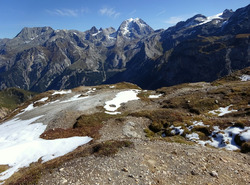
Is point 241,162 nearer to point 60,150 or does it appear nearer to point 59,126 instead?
point 60,150

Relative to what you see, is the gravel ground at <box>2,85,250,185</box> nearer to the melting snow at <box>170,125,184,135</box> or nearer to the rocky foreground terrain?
the rocky foreground terrain

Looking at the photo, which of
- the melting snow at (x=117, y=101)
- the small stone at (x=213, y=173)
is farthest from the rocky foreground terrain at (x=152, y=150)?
the melting snow at (x=117, y=101)

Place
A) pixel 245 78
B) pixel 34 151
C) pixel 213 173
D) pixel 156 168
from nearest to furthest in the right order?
pixel 213 173 → pixel 156 168 → pixel 34 151 → pixel 245 78

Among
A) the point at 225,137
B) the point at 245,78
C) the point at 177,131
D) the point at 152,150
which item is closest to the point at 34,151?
the point at 152,150

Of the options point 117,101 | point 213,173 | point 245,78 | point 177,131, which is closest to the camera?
point 213,173

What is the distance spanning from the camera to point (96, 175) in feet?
43.3

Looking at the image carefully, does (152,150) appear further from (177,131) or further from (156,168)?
(177,131)

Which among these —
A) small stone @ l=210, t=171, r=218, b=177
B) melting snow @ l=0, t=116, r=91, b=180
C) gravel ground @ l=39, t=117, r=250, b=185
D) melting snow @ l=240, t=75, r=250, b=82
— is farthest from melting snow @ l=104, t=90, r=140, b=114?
melting snow @ l=240, t=75, r=250, b=82

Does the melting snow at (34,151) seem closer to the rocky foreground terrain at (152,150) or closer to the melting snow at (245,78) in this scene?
the rocky foreground terrain at (152,150)

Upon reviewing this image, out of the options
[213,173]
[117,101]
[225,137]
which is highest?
[213,173]

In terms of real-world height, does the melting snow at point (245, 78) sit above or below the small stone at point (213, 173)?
below

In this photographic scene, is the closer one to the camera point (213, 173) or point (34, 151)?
point (213, 173)

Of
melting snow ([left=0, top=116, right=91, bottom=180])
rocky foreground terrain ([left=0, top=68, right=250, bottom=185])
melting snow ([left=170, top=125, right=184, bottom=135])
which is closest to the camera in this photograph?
rocky foreground terrain ([left=0, top=68, right=250, bottom=185])

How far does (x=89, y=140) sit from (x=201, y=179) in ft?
62.1
